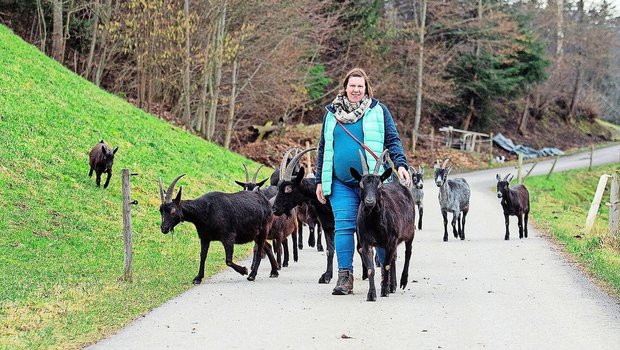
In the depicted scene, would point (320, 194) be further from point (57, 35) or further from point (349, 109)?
point (57, 35)

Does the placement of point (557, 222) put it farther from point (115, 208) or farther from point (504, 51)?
point (504, 51)

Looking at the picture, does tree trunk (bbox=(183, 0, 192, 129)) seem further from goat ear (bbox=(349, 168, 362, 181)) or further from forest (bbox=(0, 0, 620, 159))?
goat ear (bbox=(349, 168, 362, 181))

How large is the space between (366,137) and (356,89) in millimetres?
544

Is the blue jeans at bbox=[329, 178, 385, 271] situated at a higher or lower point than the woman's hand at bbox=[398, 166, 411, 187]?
lower

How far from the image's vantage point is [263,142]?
43.9 meters

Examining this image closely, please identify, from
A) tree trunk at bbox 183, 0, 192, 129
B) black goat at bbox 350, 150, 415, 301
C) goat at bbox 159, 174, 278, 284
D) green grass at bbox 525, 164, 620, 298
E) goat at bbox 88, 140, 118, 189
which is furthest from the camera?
tree trunk at bbox 183, 0, 192, 129

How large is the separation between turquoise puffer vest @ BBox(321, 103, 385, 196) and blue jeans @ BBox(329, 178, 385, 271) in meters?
0.12

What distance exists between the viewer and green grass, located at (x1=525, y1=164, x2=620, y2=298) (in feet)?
45.5

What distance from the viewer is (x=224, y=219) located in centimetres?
1286

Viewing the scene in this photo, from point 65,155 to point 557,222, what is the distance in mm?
11572

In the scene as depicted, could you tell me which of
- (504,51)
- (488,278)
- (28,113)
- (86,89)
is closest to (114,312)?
(488,278)

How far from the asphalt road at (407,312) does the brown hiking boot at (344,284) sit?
0.34 feet

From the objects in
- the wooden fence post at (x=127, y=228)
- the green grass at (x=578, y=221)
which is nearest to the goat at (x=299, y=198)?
the wooden fence post at (x=127, y=228)

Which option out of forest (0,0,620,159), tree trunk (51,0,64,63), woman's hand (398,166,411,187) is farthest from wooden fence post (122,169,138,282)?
tree trunk (51,0,64,63)
